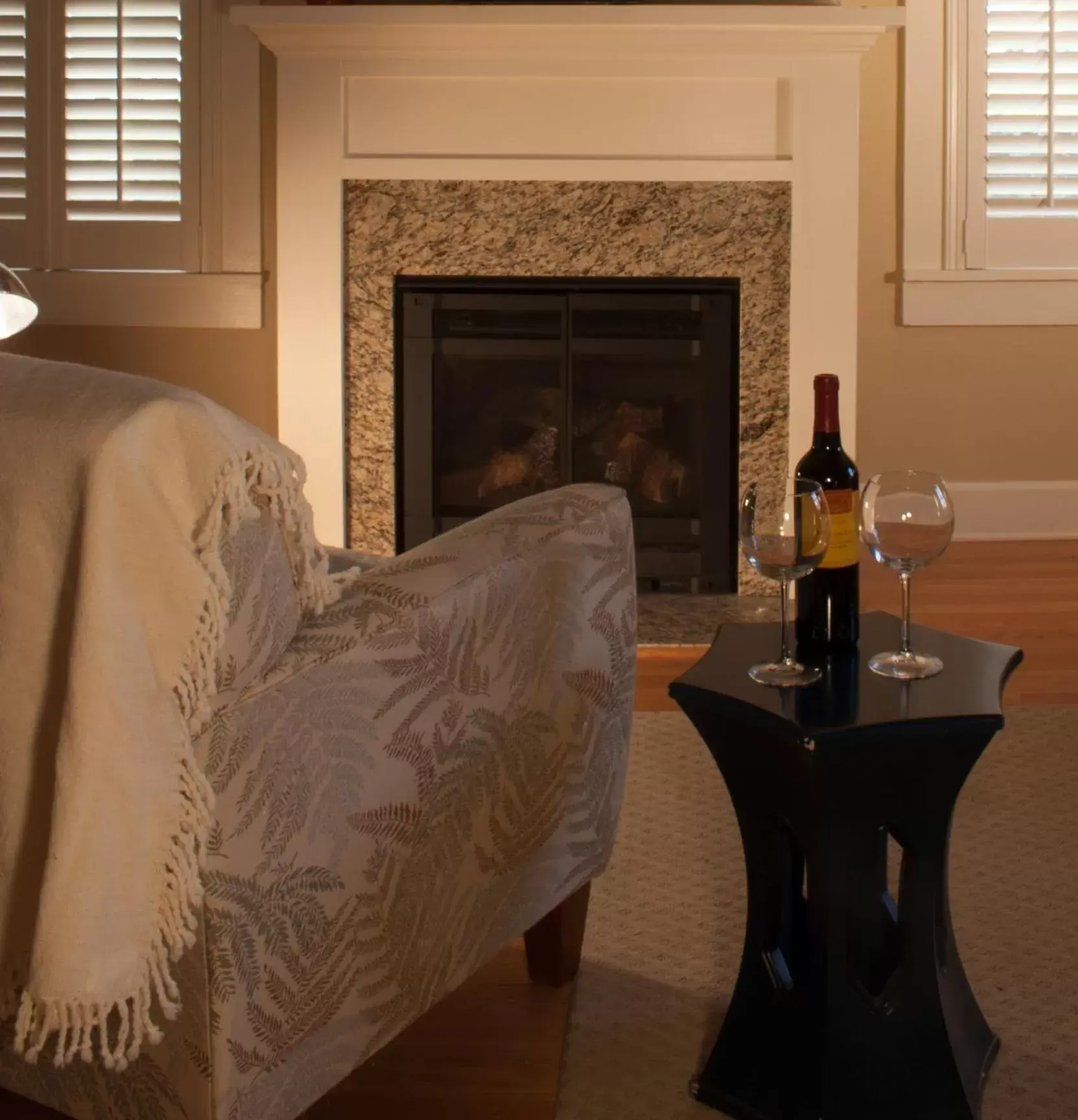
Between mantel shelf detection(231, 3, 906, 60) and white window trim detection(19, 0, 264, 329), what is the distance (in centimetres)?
46

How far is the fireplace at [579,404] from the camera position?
13.4 ft

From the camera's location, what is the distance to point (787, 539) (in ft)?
5.03

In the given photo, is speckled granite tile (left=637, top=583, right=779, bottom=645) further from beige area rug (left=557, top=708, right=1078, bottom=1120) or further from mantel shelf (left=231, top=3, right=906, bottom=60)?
mantel shelf (left=231, top=3, right=906, bottom=60)

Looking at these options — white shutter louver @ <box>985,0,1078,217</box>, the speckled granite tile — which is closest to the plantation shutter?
the speckled granite tile

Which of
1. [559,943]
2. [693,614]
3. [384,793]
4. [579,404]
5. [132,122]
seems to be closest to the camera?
[384,793]

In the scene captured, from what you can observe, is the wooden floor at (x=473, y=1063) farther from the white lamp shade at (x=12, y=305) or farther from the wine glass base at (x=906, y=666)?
the white lamp shade at (x=12, y=305)

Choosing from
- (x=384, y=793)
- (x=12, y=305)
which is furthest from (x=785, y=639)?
(x=12, y=305)

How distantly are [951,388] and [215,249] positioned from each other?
7.72 ft

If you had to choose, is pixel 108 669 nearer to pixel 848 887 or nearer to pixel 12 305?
pixel 848 887

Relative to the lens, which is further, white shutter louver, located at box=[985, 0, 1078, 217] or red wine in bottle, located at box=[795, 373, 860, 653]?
white shutter louver, located at box=[985, 0, 1078, 217]

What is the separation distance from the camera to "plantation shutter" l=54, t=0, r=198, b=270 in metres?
4.36

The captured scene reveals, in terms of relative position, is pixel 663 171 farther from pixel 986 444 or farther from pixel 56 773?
pixel 56 773

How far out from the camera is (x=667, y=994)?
181 centimetres

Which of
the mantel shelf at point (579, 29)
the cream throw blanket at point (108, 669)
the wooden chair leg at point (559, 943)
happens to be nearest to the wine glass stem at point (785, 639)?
the wooden chair leg at point (559, 943)
